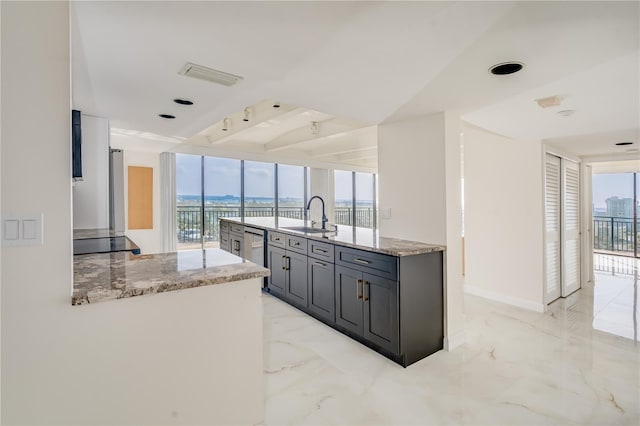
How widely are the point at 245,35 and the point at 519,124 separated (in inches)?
116

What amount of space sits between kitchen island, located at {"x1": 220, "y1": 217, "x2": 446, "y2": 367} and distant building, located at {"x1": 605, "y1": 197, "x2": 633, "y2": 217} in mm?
7719

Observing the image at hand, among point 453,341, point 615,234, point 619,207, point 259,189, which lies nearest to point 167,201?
point 259,189

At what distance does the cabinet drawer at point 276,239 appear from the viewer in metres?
3.89

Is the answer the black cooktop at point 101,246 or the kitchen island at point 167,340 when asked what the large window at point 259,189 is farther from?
the kitchen island at point 167,340

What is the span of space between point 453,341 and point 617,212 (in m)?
7.82

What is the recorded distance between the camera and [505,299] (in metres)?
4.09

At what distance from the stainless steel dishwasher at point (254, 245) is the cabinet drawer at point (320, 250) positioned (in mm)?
1189

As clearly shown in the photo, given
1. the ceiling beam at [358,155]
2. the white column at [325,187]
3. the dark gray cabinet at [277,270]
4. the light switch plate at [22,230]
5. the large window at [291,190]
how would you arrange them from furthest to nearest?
the white column at [325,187]
the large window at [291,190]
the ceiling beam at [358,155]
the dark gray cabinet at [277,270]
the light switch plate at [22,230]

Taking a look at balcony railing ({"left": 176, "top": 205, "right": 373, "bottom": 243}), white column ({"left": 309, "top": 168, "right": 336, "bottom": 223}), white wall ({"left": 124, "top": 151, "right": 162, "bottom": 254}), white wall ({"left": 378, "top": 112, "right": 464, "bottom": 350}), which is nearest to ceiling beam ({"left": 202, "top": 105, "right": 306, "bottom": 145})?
white wall ({"left": 378, "top": 112, "right": 464, "bottom": 350})

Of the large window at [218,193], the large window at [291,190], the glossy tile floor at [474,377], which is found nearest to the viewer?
the glossy tile floor at [474,377]

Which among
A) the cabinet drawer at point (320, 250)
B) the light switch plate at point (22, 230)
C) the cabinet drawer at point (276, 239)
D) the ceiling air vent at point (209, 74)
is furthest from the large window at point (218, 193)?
the light switch plate at point (22, 230)

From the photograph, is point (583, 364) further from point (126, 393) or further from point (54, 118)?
point (54, 118)

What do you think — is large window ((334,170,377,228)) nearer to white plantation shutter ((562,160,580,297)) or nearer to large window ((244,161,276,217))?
large window ((244,161,276,217))

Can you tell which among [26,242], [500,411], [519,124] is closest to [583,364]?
[500,411]
